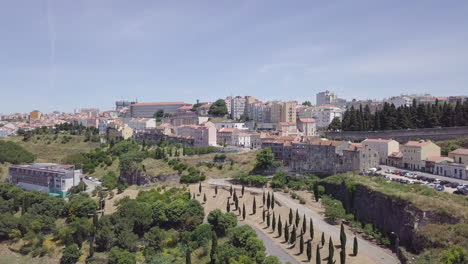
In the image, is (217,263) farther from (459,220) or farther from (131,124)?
(131,124)

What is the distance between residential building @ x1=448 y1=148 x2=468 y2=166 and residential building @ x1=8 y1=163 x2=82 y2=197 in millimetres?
39455

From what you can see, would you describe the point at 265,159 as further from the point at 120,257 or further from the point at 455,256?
the point at 455,256

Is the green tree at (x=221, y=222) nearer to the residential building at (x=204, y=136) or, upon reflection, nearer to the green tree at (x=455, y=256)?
the green tree at (x=455, y=256)

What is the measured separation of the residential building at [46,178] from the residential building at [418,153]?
3616 centimetres

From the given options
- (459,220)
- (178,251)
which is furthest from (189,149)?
(459,220)

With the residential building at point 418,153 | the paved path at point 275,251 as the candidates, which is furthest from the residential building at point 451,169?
the paved path at point 275,251

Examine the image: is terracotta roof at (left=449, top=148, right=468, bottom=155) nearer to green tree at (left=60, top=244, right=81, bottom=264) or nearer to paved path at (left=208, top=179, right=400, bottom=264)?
paved path at (left=208, top=179, right=400, bottom=264)

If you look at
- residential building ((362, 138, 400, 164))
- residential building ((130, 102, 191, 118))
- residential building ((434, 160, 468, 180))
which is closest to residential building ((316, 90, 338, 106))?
residential building ((130, 102, 191, 118))

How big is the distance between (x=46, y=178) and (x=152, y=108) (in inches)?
2133

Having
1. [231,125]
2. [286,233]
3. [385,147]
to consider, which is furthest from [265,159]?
[231,125]

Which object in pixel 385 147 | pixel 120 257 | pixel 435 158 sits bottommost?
pixel 120 257

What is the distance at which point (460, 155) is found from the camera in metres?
35.0

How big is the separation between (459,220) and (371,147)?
20.4m

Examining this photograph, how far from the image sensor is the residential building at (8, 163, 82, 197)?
45125 millimetres
